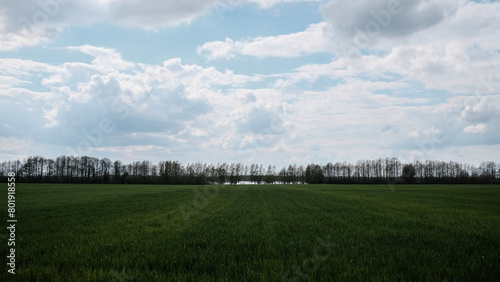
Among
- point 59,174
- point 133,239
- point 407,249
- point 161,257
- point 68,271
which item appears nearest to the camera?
point 68,271

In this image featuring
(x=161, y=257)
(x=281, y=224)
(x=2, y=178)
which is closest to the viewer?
(x=161, y=257)

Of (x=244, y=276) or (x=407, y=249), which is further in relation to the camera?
(x=407, y=249)

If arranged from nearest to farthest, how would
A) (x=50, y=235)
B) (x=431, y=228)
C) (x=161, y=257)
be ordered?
1. (x=161, y=257)
2. (x=50, y=235)
3. (x=431, y=228)

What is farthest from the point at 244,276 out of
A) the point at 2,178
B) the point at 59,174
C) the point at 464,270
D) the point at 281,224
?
the point at 59,174

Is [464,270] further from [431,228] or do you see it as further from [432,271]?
[431,228]

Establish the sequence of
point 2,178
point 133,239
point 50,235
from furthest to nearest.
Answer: point 2,178 → point 50,235 → point 133,239

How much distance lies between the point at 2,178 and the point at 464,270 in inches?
6981

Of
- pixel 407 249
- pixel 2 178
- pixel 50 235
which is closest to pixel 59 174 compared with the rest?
pixel 2 178

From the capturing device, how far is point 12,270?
759cm

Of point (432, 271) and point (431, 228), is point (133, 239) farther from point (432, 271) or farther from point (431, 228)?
point (431, 228)

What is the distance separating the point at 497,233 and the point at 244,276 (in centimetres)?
1249

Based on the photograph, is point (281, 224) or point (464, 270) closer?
point (464, 270)

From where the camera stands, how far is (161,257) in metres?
8.92

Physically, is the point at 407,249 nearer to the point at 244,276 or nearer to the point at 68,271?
the point at 244,276
